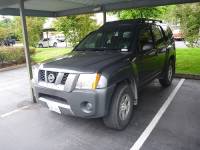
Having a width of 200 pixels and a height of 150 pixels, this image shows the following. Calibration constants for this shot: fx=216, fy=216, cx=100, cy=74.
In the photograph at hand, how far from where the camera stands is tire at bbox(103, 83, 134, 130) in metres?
3.63

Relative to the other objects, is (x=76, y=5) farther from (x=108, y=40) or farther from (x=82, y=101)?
(x=82, y=101)

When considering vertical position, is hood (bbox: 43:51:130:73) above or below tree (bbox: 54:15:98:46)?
below

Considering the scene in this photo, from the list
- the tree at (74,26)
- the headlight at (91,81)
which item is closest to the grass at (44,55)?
the tree at (74,26)

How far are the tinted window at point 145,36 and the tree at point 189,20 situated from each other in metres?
6.21

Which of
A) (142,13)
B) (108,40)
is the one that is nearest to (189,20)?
(142,13)

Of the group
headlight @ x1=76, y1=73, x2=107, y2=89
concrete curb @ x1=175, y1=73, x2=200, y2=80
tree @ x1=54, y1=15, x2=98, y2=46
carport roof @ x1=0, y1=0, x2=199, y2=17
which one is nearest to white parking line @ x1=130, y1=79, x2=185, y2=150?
headlight @ x1=76, y1=73, x2=107, y2=89

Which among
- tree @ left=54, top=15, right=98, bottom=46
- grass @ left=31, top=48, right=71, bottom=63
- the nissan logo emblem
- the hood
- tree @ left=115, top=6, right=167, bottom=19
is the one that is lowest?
grass @ left=31, top=48, right=71, bottom=63

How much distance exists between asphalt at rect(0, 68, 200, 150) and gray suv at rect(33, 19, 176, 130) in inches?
13.1

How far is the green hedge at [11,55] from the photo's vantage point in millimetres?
10961

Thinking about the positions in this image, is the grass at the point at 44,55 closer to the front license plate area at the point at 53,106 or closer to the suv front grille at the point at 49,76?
the suv front grille at the point at 49,76

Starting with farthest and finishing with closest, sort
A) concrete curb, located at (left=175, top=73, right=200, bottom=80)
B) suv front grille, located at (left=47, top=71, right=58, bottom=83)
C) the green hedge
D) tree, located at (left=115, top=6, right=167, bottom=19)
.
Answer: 1. the green hedge
2. tree, located at (left=115, top=6, right=167, bottom=19)
3. concrete curb, located at (left=175, top=73, right=200, bottom=80)
4. suv front grille, located at (left=47, top=71, right=58, bottom=83)

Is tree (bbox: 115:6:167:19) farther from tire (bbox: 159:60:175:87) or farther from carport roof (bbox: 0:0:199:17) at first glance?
tire (bbox: 159:60:175:87)

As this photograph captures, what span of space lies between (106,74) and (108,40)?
157 cm

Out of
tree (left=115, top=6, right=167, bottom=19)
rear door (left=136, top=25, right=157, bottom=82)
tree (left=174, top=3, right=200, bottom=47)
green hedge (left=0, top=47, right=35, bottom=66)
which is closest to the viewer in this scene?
rear door (left=136, top=25, right=157, bottom=82)
